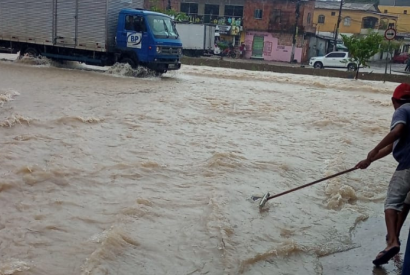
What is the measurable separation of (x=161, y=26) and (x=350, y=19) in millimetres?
38092

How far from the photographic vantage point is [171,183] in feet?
20.9

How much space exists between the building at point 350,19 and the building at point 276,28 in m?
8.38

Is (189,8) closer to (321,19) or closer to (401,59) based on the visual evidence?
(321,19)

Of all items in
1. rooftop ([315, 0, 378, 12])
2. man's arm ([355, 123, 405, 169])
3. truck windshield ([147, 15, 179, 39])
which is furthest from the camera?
rooftop ([315, 0, 378, 12])

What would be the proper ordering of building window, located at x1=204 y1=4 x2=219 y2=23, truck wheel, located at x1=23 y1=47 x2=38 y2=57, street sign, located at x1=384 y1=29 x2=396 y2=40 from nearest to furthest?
truck wheel, located at x1=23 y1=47 x2=38 y2=57 < street sign, located at x1=384 y1=29 x2=396 y2=40 < building window, located at x1=204 y1=4 x2=219 y2=23

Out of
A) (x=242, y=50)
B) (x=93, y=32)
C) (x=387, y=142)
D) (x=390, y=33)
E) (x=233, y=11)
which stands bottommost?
(x=387, y=142)

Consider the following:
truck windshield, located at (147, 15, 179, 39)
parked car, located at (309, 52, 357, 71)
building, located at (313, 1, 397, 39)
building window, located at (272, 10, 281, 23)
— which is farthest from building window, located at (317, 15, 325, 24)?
truck windshield, located at (147, 15, 179, 39)

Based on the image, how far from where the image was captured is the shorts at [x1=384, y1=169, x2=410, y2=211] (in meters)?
4.04

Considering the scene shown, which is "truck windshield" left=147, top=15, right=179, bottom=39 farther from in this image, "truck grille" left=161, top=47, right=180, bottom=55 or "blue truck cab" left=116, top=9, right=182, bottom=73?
"truck grille" left=161, top=47, right=180, bottom=55

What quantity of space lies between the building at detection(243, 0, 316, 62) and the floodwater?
2903cm

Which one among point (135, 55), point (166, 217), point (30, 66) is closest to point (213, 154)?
point (166, 217)

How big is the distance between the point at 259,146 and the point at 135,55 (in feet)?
30.3

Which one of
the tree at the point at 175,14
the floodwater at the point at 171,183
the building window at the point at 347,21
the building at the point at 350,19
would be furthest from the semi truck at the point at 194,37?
the floodwater at the point at 171,183

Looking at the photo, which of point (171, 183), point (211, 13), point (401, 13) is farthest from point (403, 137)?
point (401, 13)
